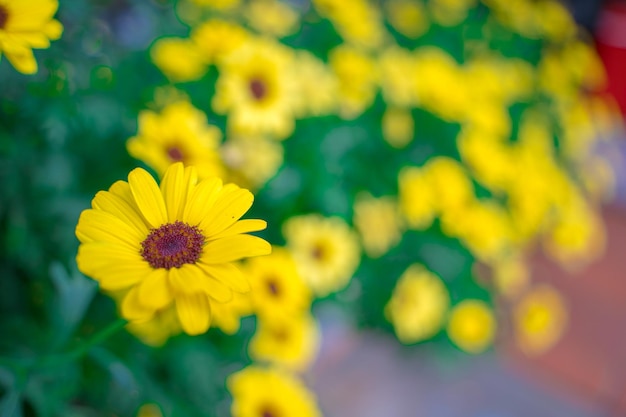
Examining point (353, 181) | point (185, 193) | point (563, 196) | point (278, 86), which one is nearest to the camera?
point (185, 193)

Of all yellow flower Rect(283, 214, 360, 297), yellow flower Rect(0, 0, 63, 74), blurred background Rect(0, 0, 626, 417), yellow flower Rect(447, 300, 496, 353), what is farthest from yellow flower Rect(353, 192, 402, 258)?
yellow flower Rect(0, 0, 63, 74)

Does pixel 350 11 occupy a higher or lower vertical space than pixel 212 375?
higher

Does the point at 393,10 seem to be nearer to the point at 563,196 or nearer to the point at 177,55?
the point at 563,196

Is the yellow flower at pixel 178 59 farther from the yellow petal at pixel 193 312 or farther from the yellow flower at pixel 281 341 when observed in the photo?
the yellow petal at pixel 193 312

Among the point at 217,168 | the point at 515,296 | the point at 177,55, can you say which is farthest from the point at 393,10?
the point at 217,168

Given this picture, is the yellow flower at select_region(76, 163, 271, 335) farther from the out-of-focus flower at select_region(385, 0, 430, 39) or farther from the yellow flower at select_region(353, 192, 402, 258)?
the out-of-focus flower at select_region(385, 0, 430, 39)

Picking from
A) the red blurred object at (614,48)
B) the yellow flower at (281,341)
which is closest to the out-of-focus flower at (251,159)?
the yellow flower at (281,341)

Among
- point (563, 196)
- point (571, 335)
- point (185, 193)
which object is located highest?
point (185, 193)

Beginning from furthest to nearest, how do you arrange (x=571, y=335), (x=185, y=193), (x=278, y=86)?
(x=571, y=335) → (x=278, y=86) → (x=185, y=193)
